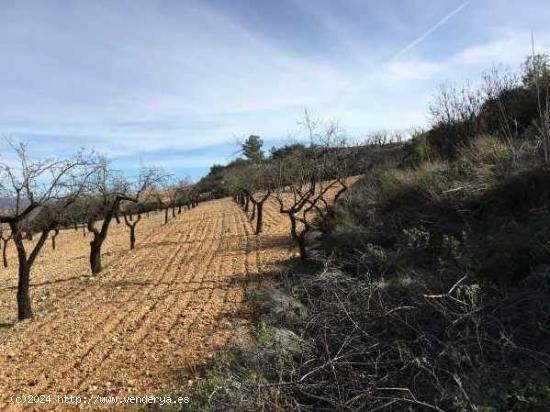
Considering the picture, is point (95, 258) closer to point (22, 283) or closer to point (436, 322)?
point (22, 283)

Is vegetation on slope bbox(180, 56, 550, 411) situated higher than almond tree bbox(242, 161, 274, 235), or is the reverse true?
almond tree bbox(242, 161, 274, 235)

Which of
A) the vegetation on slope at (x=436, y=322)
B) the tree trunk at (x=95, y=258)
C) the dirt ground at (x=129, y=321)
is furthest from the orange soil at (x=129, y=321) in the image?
the vegetation on slope at (x=436, y=322)

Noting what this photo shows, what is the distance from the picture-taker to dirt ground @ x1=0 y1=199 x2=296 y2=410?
24.8 ft

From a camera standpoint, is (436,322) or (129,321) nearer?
(436,322)

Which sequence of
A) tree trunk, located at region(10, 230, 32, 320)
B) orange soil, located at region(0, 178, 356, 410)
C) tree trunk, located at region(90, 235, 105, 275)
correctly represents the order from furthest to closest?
tree trunk, located at region(90, 235, 105, 275), tree trunk, located at region(10, 230, 32, 320), orange soil, located at region(0, 178, 356, 410)

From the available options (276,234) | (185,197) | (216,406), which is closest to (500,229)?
(216,406)

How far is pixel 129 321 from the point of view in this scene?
10.4 metres

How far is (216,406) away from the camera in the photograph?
5016 millimetres

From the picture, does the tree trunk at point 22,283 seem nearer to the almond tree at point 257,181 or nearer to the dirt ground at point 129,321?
the dirt ground at point 129,321

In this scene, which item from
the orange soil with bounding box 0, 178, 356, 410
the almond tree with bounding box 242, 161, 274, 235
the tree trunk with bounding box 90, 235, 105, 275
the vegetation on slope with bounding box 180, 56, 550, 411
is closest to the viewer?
the vegetation on slope with bounding box 180, 56, 550, 411

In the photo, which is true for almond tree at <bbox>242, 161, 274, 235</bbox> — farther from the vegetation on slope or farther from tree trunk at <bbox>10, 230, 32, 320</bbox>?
the vegetation on slope

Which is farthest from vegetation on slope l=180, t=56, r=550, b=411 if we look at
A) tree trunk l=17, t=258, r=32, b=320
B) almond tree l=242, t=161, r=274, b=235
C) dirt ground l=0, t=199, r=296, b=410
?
almond tree l=242, t=161, r=274, b=235

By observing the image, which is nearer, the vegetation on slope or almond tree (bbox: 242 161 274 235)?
the vegetation on slope

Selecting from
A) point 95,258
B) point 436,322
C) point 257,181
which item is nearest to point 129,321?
point 436,322
